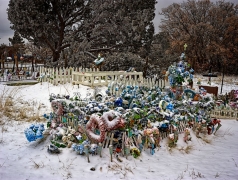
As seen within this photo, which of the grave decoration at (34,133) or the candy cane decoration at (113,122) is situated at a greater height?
the candy cane decoration at (113,122)

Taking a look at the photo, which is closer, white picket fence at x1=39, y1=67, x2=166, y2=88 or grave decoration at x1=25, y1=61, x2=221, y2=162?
grave decoration at x1=25, y1=61, x2=221, y2=162

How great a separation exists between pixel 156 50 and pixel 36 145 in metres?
13.6

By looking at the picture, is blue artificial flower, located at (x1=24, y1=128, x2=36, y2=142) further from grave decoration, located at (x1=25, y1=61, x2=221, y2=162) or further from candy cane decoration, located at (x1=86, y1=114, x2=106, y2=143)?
candy cane decoration, located at (x1=86, y1=114, x2=106, y2=143)

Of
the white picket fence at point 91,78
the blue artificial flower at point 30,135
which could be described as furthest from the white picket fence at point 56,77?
the blue artificial flower at point 30,135

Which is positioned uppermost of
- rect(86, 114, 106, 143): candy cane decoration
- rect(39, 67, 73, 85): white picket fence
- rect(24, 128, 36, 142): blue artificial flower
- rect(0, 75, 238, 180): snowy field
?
rect(39, 67, 73, 85): white picket fence

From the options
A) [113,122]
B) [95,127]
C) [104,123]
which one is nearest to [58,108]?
[95,127]

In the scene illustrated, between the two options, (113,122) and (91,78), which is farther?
(91,78)

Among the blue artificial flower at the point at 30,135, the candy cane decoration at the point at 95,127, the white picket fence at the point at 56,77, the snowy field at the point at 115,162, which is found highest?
the white picket fence at the point at 56,77

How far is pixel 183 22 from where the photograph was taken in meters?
28.1

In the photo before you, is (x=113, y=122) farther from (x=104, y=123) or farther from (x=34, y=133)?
(x=34, y=133)

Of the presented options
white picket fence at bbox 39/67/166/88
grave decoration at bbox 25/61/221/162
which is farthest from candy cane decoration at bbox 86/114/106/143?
white picket fence at bbox 39/67/166/88

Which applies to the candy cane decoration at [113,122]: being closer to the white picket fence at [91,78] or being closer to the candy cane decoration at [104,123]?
the candy cane decoration at [104,123]

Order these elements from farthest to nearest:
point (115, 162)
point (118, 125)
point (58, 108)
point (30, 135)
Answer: point (58, 108) → point (30, 135) → point (118, 125) → point (115, 162)

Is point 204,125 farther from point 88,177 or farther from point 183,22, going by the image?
point 183,22
